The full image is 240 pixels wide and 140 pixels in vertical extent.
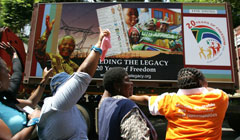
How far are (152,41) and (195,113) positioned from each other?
363 centimetres

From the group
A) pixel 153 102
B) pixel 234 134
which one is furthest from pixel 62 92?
pixel 234 134

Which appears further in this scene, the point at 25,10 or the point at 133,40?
the point at 25,10

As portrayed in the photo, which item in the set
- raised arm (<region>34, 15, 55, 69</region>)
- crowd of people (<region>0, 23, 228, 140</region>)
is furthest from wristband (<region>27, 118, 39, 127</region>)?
raised arm (<region>34, 15, 55, 69</region>)

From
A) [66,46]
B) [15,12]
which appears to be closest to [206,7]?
[66,46]

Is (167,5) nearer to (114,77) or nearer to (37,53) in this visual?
(37,53)

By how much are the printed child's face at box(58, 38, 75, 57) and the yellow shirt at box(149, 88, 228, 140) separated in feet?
12.8

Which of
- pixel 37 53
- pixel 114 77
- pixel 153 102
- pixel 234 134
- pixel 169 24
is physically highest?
pixel 169 24

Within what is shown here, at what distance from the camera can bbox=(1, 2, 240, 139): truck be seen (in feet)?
16.6

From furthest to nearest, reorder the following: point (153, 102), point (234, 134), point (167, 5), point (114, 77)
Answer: point (234, 134) < point (167, 5) < point (153, 102) < point (114, 77)

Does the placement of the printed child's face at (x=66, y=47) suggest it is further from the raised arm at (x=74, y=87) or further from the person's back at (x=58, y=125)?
the raised arm at (x=74, y=87)

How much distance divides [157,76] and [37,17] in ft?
11.5

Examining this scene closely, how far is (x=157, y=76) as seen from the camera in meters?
5.14

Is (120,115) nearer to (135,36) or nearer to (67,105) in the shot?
(67,105)

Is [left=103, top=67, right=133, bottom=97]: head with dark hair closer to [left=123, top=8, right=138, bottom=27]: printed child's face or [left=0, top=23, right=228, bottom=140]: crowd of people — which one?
[left=0, top=23, right=228, bottom=140]: crowd of people
